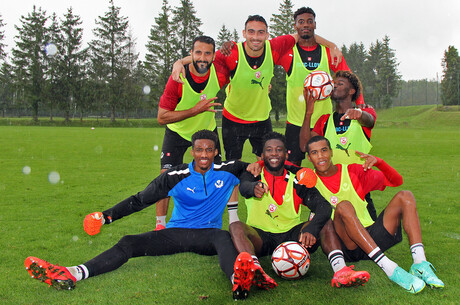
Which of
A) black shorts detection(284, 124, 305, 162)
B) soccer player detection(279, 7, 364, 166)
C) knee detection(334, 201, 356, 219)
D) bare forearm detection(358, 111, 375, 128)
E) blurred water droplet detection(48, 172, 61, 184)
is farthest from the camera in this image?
blurred water droplet detection(48, 172, 61, 184)

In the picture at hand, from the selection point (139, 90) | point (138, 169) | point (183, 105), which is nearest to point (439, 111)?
point (139, 90)

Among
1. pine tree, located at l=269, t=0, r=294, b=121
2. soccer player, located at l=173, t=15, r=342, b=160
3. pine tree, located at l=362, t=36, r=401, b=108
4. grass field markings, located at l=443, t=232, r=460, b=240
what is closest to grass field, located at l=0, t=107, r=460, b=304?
grass field markings, located at l=443, t=232, r=460, b=240

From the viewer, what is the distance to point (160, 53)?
183 feet

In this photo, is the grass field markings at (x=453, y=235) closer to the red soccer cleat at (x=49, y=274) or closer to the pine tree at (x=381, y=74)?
the red soccer cleat at (x=49, y=274)

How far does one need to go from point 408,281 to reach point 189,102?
3.54m

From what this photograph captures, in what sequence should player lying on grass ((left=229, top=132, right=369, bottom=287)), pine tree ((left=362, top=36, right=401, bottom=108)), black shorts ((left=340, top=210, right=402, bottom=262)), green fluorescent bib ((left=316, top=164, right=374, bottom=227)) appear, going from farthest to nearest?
pine tree ((left=362, top=36, right=401, bottom=108)) → green fluorescent bib ((left=316, top=164, right=374, bottom=227)) → player lying on grass ((left=229, top=132, right=369, bottom=287)) → black shorts ((left=340, top=210, right=402, bottom=262))

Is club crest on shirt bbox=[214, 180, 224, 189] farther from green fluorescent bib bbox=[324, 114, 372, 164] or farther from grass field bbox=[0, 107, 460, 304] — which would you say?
green fluorescent bib bbox=[324, 114, 372, 164]

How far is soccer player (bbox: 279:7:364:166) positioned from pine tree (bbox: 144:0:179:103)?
50858mm

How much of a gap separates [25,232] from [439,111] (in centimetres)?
6155

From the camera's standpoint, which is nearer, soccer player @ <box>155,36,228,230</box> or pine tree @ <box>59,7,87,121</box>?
soccer player @ <box>155,36,228,230</box>

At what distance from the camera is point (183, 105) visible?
17.8ft

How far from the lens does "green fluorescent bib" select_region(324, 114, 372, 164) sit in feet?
15.4

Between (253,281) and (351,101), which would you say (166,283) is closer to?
(253,281)

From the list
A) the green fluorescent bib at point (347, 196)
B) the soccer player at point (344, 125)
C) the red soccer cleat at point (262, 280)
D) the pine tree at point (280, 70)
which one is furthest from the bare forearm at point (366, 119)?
the pine tree at point (280, 70)
